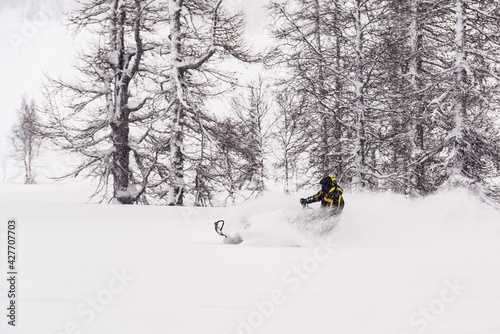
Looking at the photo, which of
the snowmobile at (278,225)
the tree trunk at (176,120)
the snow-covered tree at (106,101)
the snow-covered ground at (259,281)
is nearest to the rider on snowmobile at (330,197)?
the snowmobile at (278,225)

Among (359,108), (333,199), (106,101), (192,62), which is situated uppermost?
(192,62)

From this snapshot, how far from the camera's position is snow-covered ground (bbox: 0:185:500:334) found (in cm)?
300

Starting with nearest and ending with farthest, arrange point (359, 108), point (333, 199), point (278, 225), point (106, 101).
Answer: point (278, 225) < point (333, 199) < point (359, 108) < point (106, 101)

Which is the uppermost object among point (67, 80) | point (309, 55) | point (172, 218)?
point (309, 55)

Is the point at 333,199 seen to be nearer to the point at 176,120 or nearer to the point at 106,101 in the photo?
the point at 176,120

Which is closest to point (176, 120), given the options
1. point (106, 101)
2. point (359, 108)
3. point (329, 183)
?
point (106, 101)

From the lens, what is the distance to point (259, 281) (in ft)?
13.5

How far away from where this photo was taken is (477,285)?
4078 millimetres

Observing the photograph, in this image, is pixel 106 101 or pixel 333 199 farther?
pixel 106 101

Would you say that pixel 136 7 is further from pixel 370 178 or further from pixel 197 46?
pixel 370 178

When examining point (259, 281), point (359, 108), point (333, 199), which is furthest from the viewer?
point (359, 108)

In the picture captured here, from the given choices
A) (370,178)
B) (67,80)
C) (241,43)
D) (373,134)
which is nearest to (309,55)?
(241,43)

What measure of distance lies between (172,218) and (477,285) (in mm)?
8489

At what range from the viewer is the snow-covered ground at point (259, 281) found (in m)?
3.00
